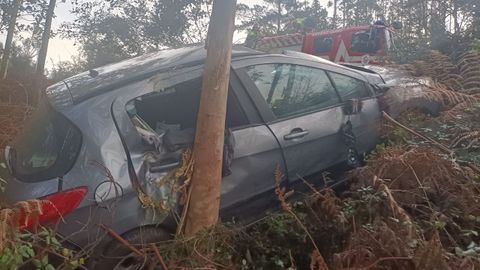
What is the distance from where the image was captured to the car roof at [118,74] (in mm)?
2934

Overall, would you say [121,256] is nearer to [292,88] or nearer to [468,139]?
[292,88]

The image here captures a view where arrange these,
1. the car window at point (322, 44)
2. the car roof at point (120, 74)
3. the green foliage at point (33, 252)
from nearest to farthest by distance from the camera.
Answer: the green foliage at point (33, 252), the car roof at point (120, 74), the car window at point (322, 44)

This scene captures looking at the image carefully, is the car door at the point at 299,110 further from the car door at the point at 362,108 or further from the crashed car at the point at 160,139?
Result: the car door at the point at 362,108

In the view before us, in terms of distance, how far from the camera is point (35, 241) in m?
2.18

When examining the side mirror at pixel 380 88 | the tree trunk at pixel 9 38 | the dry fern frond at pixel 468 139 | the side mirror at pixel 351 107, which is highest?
the tree trunk at pixel 9 38

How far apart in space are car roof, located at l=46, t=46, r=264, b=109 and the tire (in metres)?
0.90

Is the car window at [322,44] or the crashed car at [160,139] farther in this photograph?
the car window at [322,44]

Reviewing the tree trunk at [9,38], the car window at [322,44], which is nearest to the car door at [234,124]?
the car window at [322,44]

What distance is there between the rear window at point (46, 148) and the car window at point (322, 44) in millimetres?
7099

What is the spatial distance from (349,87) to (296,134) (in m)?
0.93

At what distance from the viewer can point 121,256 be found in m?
2.64

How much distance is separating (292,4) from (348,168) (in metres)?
30.7

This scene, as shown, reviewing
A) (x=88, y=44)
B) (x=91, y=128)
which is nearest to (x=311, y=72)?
(x=91, y=128)

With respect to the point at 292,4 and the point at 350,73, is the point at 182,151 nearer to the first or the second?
the point at 350,73
